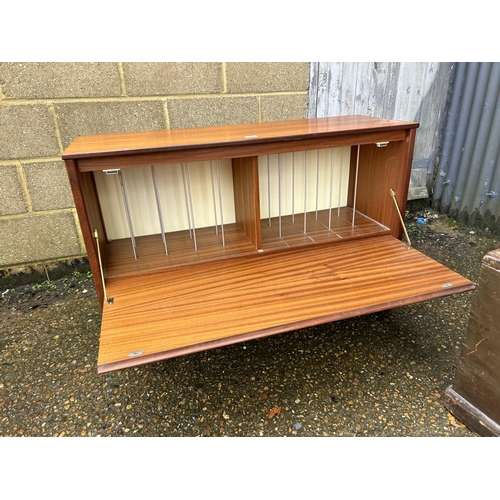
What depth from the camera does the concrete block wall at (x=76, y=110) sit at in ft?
6.70

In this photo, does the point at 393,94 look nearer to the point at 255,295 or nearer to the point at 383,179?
the point at 383,179

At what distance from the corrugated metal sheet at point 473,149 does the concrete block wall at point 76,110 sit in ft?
4.05

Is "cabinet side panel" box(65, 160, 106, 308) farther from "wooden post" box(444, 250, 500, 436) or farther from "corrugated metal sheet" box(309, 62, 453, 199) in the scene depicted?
"corrugated metal sheet" box(309, 62, 453, 199)

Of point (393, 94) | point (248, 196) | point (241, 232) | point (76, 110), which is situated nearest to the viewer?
point (248, 196)

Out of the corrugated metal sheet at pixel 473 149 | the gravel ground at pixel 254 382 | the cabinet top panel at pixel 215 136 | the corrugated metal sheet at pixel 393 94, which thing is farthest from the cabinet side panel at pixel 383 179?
the corrugated metal sheet at pixel 473 149

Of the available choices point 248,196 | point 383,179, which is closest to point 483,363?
point 383,179

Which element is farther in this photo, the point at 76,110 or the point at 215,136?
the point at 76,110

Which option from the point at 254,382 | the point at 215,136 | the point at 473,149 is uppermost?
the point at 215,136

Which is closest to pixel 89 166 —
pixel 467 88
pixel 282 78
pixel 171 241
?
pixel 171 241

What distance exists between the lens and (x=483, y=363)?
1.30m

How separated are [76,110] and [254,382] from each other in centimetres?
169

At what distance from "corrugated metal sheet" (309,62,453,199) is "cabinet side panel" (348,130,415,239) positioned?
68 centimetres

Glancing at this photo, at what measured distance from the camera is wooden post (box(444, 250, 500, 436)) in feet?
4.05

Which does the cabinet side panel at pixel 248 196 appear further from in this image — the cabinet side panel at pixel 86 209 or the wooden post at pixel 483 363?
the wooden post at pixel 483 363
